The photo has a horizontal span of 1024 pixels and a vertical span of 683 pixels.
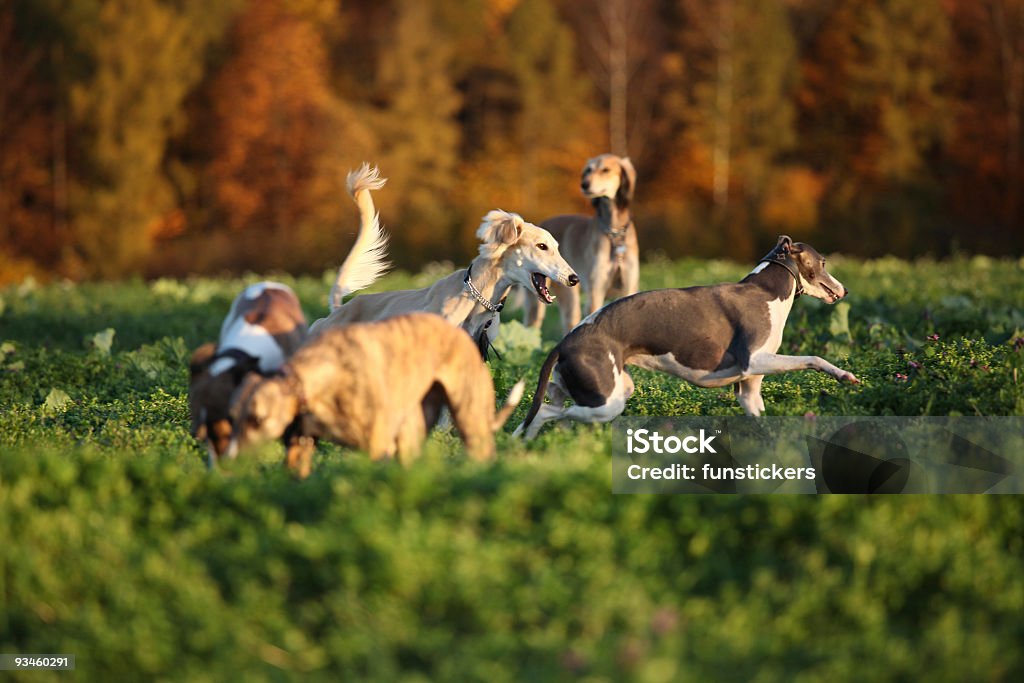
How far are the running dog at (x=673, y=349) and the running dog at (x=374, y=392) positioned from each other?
3.95 ft

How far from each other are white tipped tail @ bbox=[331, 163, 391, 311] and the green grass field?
10.8ft

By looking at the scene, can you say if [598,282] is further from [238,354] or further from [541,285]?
[238,354]

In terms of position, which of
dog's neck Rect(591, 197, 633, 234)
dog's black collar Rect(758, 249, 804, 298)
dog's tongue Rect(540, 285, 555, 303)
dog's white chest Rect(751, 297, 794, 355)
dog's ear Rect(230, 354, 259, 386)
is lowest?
dog's ear Rect(230, 354, 259, 386)

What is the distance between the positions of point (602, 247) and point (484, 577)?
793cm

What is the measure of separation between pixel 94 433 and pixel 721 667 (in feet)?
19.0

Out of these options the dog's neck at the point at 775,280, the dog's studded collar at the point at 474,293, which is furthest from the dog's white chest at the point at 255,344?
the dog's neck at the point at 775,280

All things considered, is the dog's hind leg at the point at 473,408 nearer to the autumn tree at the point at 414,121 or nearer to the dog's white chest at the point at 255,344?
the dog's white chest at the point at 255,344

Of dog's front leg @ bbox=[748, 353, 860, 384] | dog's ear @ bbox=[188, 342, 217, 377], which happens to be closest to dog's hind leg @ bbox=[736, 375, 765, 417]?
dog's front leg @ bbox=[748, 353, 860, 384]

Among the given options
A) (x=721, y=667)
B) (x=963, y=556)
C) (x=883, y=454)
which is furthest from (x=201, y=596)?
(x=883, y=454)

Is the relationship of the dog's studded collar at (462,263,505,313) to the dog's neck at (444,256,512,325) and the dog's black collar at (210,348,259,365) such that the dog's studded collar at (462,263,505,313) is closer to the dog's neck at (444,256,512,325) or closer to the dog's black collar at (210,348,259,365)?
the dog's neck at (444,256,512,325)

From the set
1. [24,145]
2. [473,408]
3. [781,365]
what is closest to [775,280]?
[781,365]

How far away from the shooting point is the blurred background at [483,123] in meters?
34.6

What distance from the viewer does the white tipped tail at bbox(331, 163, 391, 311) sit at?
9.16 m

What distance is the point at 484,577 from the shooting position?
4715 mm
